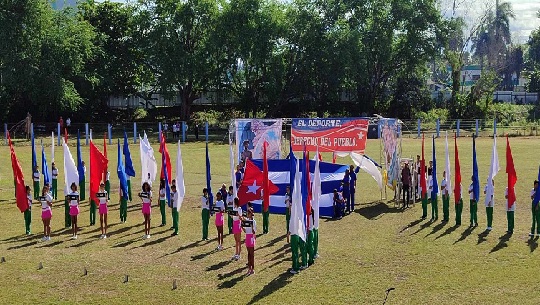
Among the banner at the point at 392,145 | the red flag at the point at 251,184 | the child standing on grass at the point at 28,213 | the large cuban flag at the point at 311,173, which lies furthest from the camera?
the banner at the point at 392,145

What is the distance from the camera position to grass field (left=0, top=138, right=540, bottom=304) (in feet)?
42.0

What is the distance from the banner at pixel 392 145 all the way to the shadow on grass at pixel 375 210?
992mm

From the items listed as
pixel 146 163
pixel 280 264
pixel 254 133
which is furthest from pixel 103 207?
pixel 254 133

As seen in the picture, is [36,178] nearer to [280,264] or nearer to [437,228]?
[280,264]

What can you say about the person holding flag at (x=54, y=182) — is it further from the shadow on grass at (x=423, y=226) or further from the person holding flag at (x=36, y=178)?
the shadow on grass at (x=423, y=226)

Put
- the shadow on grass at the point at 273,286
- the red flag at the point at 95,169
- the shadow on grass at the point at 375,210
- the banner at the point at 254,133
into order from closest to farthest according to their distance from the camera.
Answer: the shadow on grass at the point at 273,286 → the red flag at the point at 95,169 → the shadow on grass at the point at 375,210 → the banner at the point at 254,133

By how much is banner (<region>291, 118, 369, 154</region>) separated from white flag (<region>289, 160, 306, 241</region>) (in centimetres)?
832

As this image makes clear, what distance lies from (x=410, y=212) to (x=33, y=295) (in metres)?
12.9

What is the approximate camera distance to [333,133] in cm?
2316

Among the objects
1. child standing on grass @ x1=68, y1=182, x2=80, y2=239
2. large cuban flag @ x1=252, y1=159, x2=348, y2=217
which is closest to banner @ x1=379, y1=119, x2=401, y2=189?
large cuban flag @ x1=252, y1=159, x2=348, y2=217

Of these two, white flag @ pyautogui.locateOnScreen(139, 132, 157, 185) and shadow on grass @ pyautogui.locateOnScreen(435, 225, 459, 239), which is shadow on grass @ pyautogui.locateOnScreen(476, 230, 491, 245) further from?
white flag @ pyautogui.locateOnScreen(139, 132, 157, 185)

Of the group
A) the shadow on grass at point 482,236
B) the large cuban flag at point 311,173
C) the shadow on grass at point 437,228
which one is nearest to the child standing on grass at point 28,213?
the large cuban flag at point 311,173

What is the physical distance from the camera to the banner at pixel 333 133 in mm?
22875

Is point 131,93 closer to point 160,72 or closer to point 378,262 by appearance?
point 160,72
